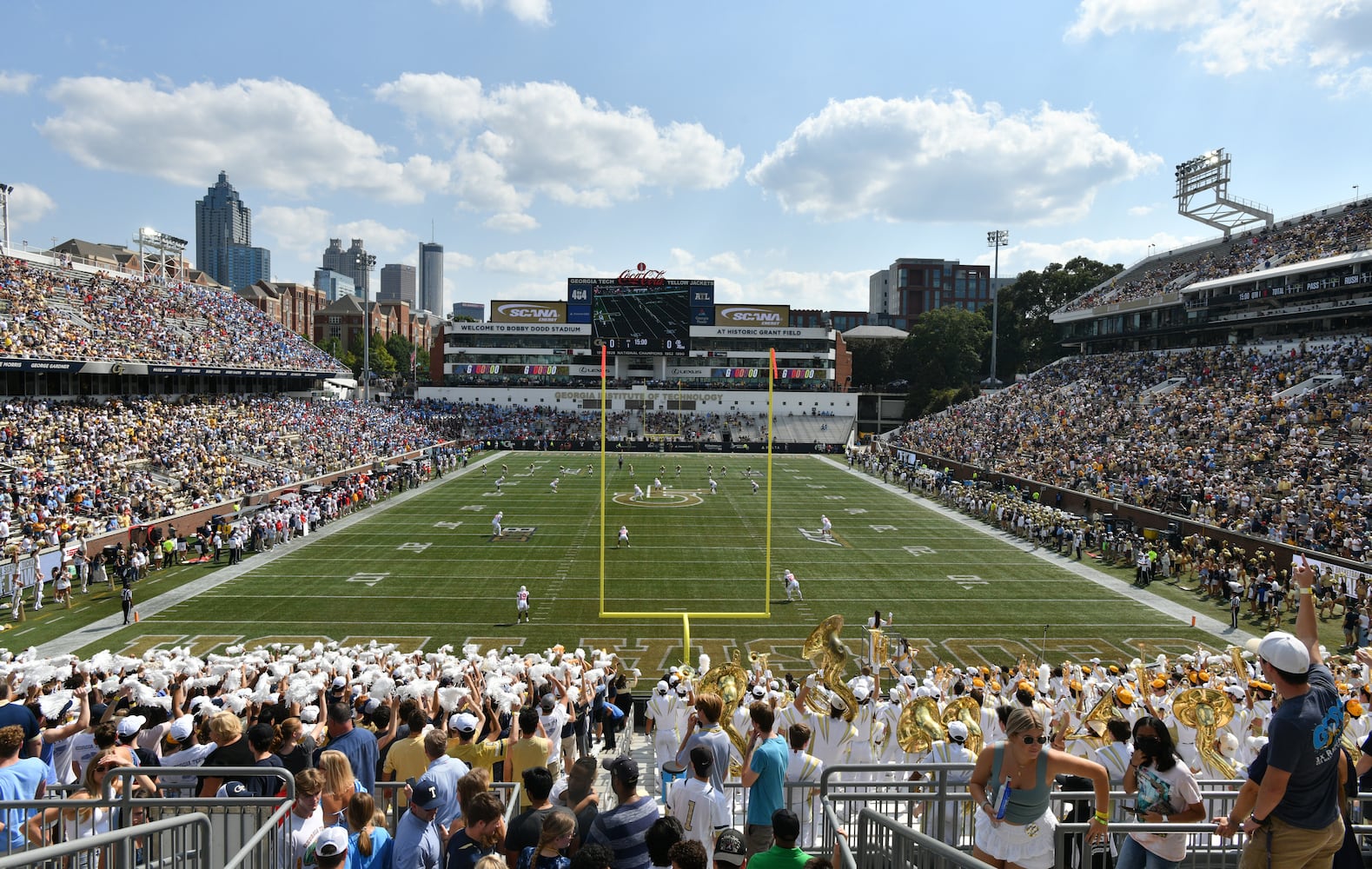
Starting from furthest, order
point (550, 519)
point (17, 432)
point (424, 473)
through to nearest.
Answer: point (424, 473) → point (550, 519) → point (17, 432)

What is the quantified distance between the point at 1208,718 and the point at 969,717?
6.31 feet

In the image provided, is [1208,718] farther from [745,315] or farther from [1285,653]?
[745,315]

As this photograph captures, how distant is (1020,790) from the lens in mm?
4273

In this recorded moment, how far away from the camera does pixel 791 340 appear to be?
2926 inches

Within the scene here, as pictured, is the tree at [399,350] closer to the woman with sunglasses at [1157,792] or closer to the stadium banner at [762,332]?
the stadium banner at [762,332]

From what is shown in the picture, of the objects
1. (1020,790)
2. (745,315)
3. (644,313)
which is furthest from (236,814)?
(745,315)

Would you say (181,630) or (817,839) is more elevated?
(817,839)

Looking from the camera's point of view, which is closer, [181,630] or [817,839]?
[817,839]

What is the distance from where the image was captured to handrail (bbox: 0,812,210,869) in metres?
3.18

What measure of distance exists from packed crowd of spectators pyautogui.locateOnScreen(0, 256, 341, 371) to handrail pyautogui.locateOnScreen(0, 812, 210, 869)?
3395 centimetres

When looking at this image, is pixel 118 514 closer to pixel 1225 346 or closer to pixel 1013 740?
pixel 1013 740

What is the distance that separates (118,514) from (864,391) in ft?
210

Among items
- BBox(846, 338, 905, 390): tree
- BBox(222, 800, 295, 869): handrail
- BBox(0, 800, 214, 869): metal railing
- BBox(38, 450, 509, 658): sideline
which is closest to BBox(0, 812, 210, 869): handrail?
BBox(0, 800, 214, 869): metal railing

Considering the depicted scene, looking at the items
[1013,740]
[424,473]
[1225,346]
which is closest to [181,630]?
[1013,740]
